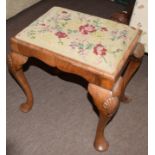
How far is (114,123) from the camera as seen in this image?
140 centimetres

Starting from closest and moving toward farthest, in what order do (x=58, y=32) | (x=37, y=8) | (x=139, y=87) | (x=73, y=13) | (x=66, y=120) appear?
(x=58, y=32) < (x=73, y=13) < (x=66, y=120) < (x=139, y=87) < (x=37, y=8)

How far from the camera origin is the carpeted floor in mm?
1287

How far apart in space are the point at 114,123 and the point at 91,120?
0.12 m

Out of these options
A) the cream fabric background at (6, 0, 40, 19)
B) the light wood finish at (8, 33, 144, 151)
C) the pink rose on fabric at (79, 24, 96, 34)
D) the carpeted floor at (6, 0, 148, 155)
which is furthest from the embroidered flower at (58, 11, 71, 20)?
the cream fabric background at (6, 0, 40, 19)

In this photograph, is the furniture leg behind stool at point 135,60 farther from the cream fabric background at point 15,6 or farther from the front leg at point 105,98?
the cream fabric background at point 15,6

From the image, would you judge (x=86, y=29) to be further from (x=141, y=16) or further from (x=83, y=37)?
(x=141, y=16)

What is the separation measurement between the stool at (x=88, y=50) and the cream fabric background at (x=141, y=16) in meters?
0.21

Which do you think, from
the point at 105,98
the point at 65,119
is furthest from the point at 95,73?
the point at 65,119

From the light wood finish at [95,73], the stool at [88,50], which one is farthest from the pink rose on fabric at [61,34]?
the light wood finish at [95,73]

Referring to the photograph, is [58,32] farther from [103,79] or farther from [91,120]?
[91,120]

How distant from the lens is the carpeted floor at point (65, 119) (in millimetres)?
1287

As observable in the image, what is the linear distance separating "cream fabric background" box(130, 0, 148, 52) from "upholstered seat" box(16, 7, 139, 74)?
8.3 inches

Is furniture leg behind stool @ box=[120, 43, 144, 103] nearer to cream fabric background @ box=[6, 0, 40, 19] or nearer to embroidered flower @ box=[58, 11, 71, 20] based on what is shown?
embroidered flower @ box=[58, 11, 71, 20]

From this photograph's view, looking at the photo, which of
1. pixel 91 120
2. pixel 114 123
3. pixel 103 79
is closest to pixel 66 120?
pixel 91 120
